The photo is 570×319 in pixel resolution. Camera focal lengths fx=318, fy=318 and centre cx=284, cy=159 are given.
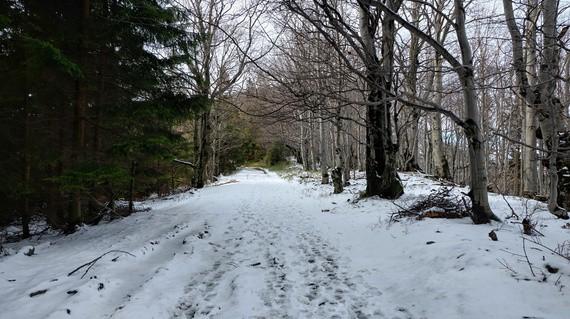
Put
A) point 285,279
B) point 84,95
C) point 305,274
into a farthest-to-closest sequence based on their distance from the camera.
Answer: point 84,95 < point 305,274 < point 285,279

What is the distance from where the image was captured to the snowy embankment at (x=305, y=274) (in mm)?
2984

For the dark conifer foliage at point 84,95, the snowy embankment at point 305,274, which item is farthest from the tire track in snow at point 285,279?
the dark conifer foliage at point 84,95

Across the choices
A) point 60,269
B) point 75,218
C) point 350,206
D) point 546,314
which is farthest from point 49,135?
point 546,314

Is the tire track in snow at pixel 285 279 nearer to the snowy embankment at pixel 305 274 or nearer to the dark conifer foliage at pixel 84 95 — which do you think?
the snowy embankment at pixel 305 274

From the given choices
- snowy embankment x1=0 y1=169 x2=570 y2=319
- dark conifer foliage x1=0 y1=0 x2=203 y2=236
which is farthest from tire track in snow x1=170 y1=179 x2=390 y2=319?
dark conifer foliage x1=0 y1=0 x2=203 y2=236

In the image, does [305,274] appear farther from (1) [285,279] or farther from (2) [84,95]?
(2) [84,95]

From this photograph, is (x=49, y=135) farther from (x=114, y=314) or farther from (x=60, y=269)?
(x=114, y=314)

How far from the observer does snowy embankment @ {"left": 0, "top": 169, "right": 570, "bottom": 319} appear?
9.79ft

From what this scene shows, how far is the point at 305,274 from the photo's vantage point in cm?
400

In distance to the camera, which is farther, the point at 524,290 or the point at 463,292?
the point at 463,292

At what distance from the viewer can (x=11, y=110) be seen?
25.7 feet

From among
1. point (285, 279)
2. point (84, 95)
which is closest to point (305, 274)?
point (285, 279)

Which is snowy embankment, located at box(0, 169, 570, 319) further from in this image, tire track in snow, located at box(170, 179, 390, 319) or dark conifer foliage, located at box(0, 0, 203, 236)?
dark conifer foliage, located at box(0, 0, 203, 236)

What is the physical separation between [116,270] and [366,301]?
3.15m
